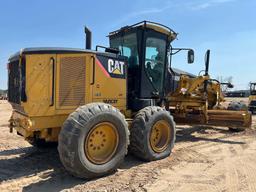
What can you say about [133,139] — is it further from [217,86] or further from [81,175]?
[217,86]

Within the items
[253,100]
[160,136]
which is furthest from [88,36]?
[253,100]

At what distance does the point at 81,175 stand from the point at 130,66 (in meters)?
3.17

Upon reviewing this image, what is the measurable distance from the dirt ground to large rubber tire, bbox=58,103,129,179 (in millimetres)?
188

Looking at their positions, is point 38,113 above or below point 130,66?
below

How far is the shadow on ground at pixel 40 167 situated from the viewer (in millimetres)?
5592

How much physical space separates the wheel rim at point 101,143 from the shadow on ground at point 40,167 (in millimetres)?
512

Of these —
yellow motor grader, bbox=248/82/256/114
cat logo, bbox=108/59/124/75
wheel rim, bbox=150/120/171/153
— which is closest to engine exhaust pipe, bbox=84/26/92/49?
cat logo, bbox=108/59/124/75

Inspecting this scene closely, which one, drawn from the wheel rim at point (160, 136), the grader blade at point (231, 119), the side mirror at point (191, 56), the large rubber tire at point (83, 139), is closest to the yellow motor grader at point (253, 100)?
the grader blade at point (231, 119)

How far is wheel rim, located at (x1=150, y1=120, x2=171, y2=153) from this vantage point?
7.30 metres

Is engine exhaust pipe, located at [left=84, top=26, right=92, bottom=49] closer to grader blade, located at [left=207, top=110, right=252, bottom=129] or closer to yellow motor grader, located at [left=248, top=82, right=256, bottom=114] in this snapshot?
grader blade, located at [left=207, top=110, right=252, bottom=129]

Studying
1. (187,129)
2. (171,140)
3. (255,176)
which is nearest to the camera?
(255,176)

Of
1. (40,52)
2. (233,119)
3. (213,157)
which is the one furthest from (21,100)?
(233,119)

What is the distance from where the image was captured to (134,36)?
798cm

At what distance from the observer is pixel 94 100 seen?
663 cm
